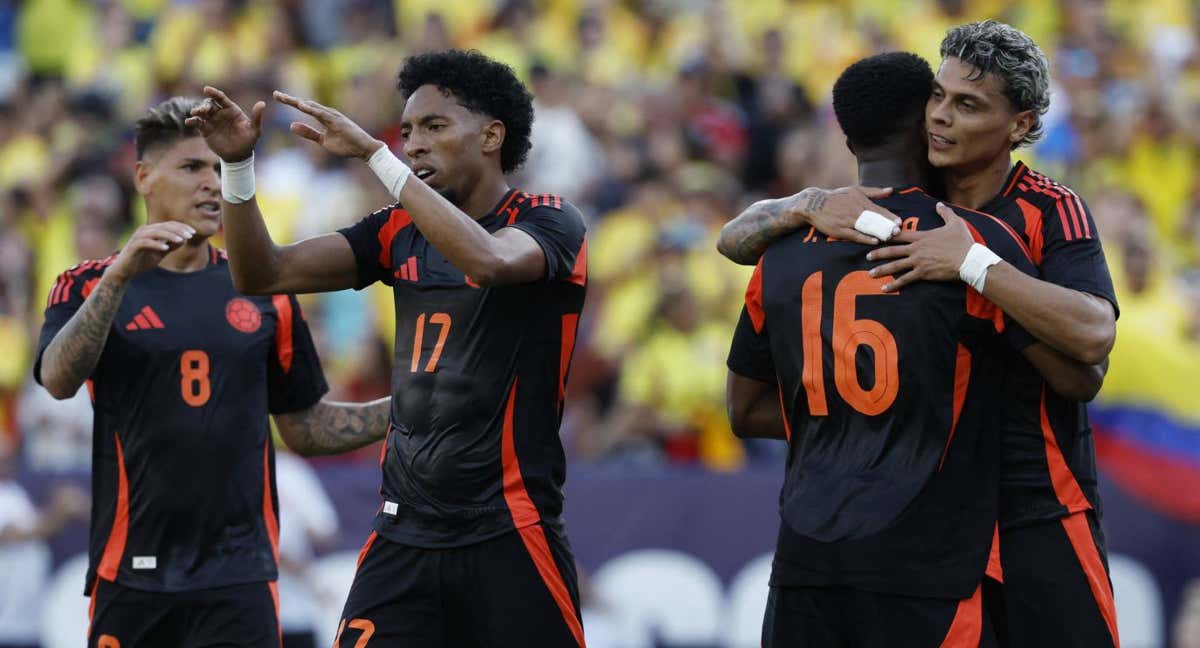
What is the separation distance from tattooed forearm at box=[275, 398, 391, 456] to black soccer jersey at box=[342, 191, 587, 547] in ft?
3.29

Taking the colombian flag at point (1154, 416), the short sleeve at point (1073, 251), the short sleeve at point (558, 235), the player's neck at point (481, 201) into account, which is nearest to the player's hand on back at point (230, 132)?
the player's neck at point (481, 201)

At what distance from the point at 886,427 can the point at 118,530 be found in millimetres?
2955

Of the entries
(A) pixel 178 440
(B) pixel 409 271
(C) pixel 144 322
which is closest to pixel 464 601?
Result: (B) pixel 409 271

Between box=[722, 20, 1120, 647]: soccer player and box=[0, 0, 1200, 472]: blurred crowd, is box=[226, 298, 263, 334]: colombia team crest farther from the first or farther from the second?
box=[0, 0, 1200, 472]: blurred crowd

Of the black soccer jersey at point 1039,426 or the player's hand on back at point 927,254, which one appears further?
the black soccer jersey at point 1039,426

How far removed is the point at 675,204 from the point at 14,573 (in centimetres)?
592

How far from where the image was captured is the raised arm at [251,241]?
5492 mm

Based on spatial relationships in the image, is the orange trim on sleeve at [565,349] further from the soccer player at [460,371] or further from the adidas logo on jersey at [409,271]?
the adidas logo on jersey at [409,271]

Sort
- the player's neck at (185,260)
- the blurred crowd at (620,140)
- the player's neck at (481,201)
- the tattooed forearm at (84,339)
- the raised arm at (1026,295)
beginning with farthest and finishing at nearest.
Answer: the blurred crowd at (620,140) → the player's neck at (185,260) → the tattooed forearm at (84,339) → the player's neck at (481,201) → the raised arm at (1026,295)

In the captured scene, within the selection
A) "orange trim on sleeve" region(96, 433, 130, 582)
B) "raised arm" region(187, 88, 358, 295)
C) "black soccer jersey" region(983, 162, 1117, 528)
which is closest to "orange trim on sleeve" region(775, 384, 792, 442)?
"black soccer jersey" region(983, 162, 1117, 528)

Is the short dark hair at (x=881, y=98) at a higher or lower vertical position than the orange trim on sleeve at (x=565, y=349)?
higher

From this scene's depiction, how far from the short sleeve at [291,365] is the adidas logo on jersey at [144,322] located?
45cm

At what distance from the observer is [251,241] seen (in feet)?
18.6

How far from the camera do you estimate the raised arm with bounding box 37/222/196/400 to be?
5918 millimetres
